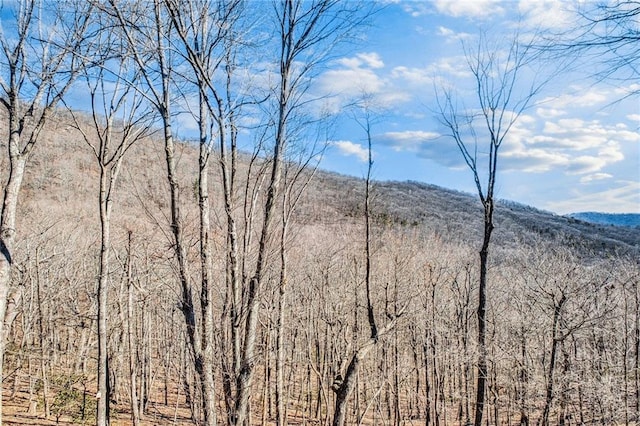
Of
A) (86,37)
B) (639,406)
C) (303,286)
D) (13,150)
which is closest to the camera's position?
(13,150)

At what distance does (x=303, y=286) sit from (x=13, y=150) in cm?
1996

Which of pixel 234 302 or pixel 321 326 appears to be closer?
pixel 234 302

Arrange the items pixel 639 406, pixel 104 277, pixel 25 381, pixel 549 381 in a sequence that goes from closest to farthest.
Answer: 1. pixel 104 277
2. pixel 549 381
3. pixel 639 406
4. pixel 25 381

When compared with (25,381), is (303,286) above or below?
above

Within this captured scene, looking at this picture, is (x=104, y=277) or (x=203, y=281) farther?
(x=104, y=277)

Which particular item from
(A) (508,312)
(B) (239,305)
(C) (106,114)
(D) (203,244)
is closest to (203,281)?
(D) (203,244)

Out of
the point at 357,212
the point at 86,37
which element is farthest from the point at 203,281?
the point at 357,212

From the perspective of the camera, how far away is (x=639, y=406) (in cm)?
1597

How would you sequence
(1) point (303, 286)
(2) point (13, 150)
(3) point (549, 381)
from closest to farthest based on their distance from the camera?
1. (2) point (13, 150)
2. (3) point (549, 381)
3. (1) point (303, 286)

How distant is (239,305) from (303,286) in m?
19.1

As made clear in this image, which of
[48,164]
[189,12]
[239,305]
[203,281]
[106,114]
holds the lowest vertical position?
[239,305]

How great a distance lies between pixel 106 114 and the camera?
8414mm

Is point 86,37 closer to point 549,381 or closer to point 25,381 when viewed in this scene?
point 549,381

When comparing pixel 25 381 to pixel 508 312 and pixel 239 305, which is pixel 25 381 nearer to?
pixel 239 305
